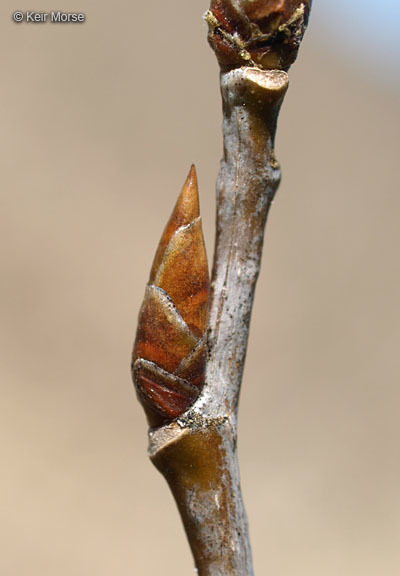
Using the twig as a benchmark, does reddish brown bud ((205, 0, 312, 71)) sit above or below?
above

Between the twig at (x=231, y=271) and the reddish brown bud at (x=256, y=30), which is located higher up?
the reddish brown bud at (x=256, y=30)

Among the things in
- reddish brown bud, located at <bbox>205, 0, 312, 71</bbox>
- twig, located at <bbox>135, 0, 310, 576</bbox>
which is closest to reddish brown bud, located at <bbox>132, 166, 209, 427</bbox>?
twig, located at <bbox>135, 0, 310, 576</bbox>

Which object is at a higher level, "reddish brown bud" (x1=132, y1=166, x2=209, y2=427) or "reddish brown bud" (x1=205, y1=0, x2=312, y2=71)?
"reddish brown bud" (x1=205, y1=0, x2=312, y2=71)

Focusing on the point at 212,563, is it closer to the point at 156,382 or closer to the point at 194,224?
the point at 156,382

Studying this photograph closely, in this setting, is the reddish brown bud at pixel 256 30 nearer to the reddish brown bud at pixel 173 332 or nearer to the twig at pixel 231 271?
the twig at pixel 231 271

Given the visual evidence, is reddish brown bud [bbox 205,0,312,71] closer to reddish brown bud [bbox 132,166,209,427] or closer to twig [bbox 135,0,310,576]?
twig [bbox 135,0,310,576]

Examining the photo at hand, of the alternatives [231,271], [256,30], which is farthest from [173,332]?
[256,30]

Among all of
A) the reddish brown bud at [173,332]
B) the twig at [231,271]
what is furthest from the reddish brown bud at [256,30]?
the reddish brown bud at [173,332]
